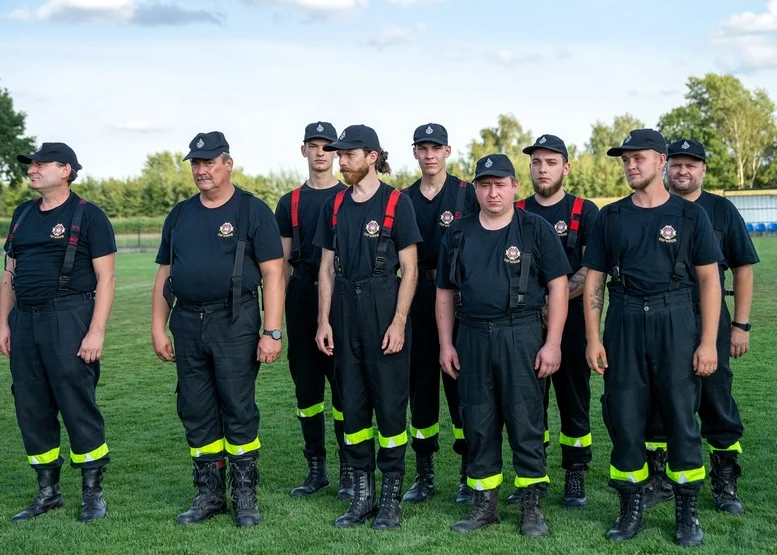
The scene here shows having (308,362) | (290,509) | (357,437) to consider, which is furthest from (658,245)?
(290,509)

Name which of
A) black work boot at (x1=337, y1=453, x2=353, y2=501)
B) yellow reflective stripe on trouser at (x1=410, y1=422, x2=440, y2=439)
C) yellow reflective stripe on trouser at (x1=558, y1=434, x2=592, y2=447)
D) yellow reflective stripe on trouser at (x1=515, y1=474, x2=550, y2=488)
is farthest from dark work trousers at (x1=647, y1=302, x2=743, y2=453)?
black work boot at (x1=337, y1=453, x2=353, y2=501)

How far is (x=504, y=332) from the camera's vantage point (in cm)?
518

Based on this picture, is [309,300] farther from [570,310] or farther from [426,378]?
[570,310]

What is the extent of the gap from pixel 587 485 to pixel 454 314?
63.2 inches

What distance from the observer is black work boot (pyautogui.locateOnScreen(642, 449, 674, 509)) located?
5645 mm

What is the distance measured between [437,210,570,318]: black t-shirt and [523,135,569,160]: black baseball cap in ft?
2.42

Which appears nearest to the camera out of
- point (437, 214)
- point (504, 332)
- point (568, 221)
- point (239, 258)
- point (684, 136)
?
point (504, 332)

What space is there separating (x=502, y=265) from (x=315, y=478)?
2.22m

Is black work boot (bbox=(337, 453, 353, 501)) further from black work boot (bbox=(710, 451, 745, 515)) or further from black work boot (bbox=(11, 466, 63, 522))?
black work boot (bbox=(710, 451, 745, 515))

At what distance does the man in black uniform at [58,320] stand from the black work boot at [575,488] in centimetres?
301

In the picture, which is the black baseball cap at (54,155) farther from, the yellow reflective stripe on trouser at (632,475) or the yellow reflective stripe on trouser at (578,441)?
the yellow reflective stripe on trouser at (632,475)

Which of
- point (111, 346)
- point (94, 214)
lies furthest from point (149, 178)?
point (94, 214)

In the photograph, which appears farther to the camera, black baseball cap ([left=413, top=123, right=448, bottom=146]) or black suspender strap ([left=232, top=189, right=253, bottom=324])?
black baseball cap ([left=413, top=123, right=448, bottom=146])

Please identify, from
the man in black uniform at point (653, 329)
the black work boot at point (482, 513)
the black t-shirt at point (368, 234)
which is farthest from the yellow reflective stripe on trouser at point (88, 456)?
the man in black uniform at point (653, 329)
